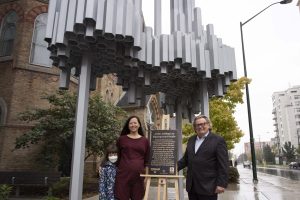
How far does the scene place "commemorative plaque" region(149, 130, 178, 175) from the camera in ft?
20.0

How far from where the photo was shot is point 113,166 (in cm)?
551

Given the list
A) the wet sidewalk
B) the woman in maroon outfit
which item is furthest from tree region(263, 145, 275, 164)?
the woman in maroon outfit

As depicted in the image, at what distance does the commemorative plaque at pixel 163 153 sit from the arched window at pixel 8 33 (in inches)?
565

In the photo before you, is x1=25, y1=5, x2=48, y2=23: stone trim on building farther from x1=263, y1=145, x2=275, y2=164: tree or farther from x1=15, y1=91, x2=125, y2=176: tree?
x1=263, y1=145, x2=275, y2=164: tree

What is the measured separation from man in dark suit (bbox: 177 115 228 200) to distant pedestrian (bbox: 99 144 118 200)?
1.41m

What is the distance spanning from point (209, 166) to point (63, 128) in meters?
A: 9.66

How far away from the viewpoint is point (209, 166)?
15.4 ft

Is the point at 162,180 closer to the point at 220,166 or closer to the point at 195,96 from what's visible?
the point at 220,166

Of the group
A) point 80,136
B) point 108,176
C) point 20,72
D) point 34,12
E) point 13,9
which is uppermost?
point 13,9

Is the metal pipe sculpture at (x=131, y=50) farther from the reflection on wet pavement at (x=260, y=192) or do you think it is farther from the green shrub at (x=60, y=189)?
the green shrub at (x=60, y=189)

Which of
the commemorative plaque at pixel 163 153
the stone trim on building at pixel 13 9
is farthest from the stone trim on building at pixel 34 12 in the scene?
the commemorative plaque at pixel 163 153

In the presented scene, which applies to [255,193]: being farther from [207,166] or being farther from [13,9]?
[13,9]

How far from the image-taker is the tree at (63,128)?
13.0m

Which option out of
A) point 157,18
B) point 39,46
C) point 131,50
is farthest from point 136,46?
point 39,46
